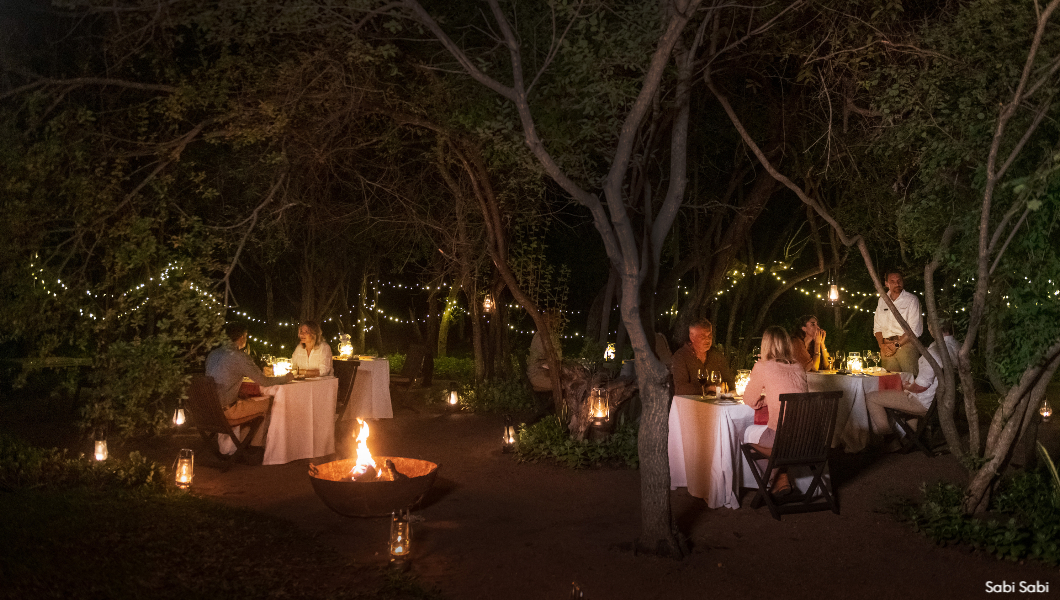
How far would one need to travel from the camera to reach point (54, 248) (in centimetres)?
851

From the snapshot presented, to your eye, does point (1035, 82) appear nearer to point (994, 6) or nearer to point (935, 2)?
point (994, 6)

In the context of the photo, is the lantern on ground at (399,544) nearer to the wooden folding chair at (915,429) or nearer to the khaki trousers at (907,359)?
the wooden folding chair at (915,429)

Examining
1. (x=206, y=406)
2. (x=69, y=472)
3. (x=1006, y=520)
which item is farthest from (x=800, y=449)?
(x=69, y=472)

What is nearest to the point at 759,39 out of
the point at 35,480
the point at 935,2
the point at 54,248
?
the point at 935,2

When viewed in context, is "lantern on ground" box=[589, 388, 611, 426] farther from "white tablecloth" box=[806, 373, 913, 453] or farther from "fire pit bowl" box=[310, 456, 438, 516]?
"fire pit bowl" box=[310, 456, 438, 516]

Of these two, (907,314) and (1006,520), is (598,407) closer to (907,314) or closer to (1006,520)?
(907,314)

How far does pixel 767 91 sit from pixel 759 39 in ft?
5.98

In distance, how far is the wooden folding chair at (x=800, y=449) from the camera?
22.0 feet

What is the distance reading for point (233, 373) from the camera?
29.6 feet

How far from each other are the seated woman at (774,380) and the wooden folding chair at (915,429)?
2486 mm

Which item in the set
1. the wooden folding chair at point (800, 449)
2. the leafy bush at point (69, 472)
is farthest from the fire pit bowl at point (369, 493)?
the wooden folding chair at point (800, 449)

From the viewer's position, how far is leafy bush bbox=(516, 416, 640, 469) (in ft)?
30.4

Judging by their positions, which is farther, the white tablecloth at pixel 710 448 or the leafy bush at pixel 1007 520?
the white tablecloth at pixel 710 448

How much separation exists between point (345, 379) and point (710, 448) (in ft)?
16.1
